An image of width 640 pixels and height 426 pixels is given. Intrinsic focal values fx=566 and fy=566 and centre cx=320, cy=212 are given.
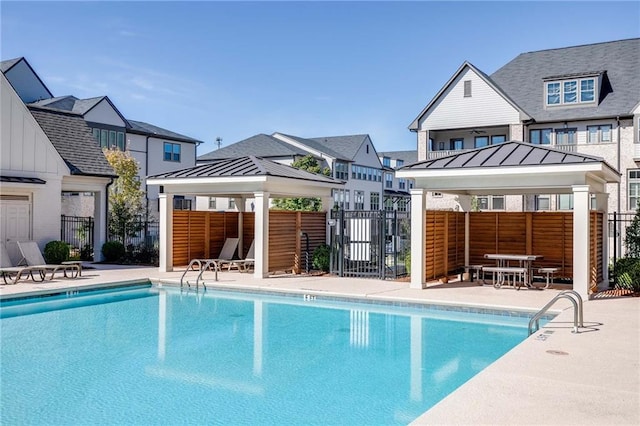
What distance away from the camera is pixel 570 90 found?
2955 cm

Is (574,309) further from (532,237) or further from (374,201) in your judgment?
(374,201)

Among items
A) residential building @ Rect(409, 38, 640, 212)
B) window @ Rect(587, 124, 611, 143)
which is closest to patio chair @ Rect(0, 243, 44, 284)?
residential building @ Rect(409, 38, 640, 212)

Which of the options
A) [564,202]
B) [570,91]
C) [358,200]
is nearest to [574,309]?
[564,202]

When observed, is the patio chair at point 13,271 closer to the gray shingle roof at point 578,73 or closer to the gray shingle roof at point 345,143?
the gray shingle roof at point 578,73

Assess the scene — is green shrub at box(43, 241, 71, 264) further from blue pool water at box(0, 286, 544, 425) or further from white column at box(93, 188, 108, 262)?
blue pool water at box(0, 286, 544, 425)

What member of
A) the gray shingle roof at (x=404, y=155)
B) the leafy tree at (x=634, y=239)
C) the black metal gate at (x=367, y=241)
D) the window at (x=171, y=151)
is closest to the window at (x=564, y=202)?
the black metal gate at (x=367, y=241)

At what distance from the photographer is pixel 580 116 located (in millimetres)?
28562

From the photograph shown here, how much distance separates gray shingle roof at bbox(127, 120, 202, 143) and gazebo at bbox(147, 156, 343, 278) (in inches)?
720

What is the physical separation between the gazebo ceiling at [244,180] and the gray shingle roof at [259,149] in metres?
27.2

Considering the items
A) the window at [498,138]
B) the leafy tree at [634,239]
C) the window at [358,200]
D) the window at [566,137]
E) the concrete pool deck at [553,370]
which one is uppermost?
the window at [498,138]

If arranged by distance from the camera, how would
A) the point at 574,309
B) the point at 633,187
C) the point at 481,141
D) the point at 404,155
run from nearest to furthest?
the point at 574,309
the point at 633,187
the point at 481,141
the point at 404,155

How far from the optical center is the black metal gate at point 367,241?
16.7 m

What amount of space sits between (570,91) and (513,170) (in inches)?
752

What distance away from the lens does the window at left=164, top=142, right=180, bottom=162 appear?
37562mm
